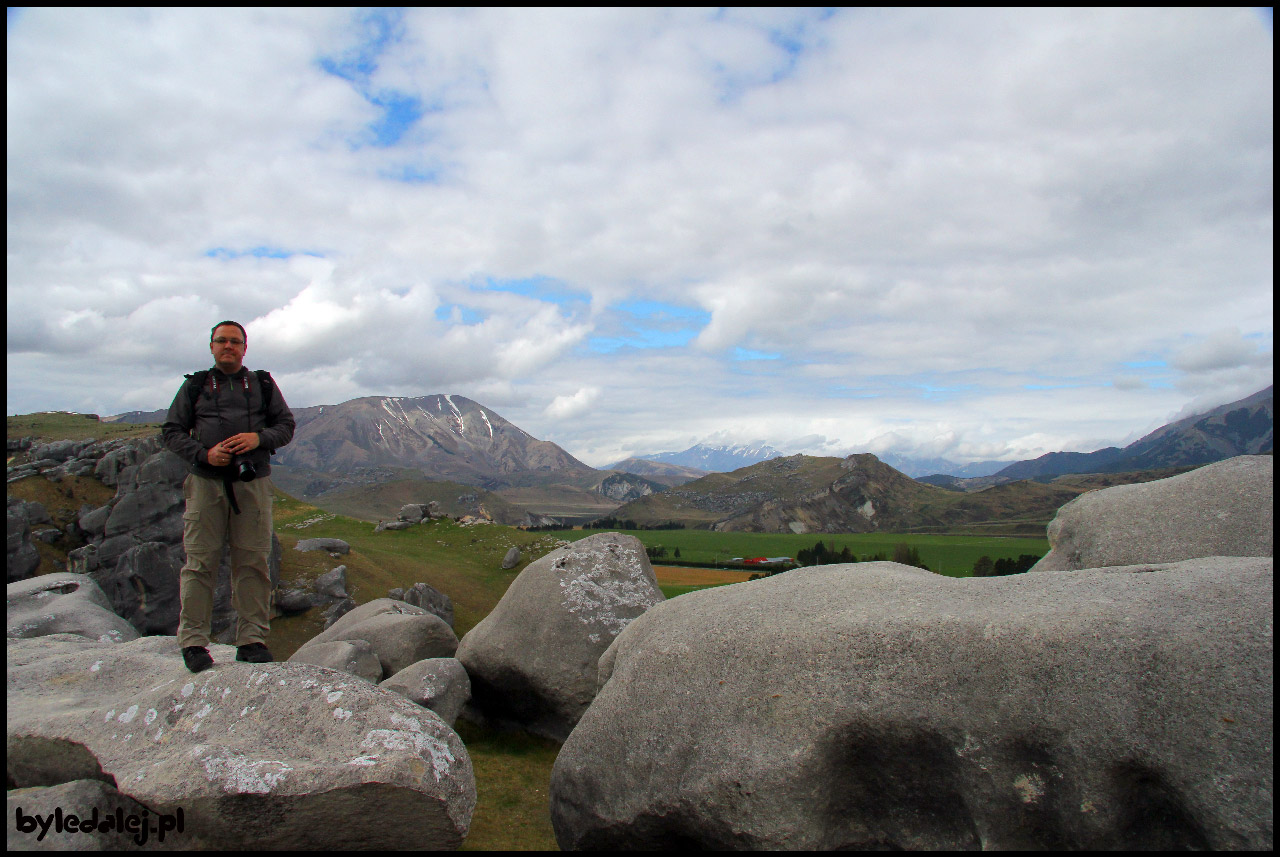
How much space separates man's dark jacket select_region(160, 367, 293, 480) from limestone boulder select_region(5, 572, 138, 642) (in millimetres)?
11390

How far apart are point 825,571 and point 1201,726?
Result: 6667mm

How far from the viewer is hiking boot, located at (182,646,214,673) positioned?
10609 millimetres

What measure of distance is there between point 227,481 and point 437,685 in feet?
33.5

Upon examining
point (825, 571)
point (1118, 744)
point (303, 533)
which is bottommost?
point (303, 533)

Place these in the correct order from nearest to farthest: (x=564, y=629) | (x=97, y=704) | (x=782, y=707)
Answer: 1. (x=782, y=707)
2. (x=97, y=704)
3. (x=564, y=629)

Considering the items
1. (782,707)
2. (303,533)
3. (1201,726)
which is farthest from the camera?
(303,533)

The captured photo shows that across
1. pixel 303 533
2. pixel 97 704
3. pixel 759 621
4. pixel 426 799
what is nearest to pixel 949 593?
pixel 759 621

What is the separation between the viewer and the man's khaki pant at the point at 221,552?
10531mm

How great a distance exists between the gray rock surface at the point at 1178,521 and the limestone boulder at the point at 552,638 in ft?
37.7

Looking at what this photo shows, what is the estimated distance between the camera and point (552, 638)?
1902cm

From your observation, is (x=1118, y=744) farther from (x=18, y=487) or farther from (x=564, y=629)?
(x=18, y=487)

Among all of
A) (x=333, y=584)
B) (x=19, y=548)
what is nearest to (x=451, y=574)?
(x=333, y=584)

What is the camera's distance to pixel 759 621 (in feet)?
36.8

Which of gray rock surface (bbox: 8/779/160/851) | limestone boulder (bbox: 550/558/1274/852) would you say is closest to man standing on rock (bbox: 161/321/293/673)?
gray rock surface (bbox: 8/779/160/851)
